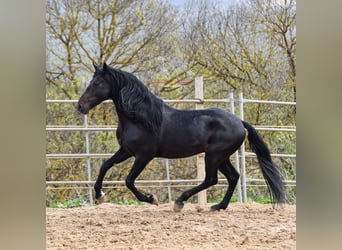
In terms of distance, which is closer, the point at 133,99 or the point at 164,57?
the point at 133,99

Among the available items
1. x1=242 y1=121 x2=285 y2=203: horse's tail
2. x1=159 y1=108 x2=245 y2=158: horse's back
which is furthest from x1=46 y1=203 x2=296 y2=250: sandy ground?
x1=159 y1=108 x2=245 y2=158: horse's back

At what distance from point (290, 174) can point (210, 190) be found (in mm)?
749

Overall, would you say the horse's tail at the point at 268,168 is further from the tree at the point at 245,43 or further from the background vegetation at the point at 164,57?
the tree at the point at 245,43

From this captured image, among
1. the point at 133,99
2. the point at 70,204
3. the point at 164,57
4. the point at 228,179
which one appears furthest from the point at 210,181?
the point at 164,57

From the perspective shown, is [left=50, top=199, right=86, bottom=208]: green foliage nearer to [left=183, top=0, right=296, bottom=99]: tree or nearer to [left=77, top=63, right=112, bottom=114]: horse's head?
[left=77, top=63, right=112, bottom=114]: horse's head

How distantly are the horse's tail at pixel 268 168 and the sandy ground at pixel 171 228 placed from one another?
6.1 inches

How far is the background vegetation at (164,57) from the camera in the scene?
155 inches

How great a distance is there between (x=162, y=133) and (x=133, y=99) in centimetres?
29

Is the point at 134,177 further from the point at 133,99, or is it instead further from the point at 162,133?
the point at 133,99

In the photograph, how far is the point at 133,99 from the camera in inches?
108

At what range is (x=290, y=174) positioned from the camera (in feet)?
12.9
